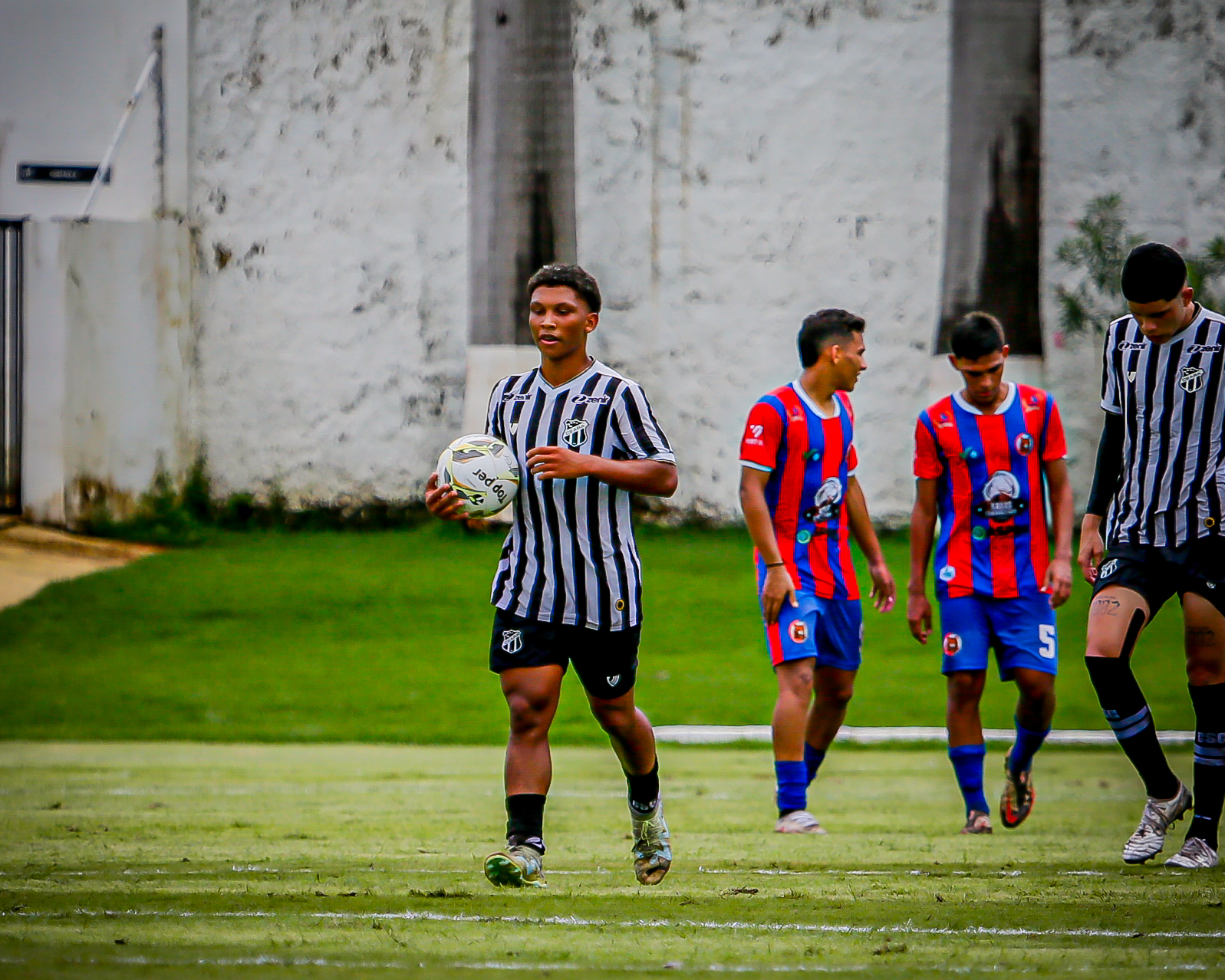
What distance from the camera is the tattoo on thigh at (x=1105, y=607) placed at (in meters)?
5.55

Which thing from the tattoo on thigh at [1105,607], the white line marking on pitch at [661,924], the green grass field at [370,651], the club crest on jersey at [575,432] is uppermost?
the club crest on jersey at [575,432]

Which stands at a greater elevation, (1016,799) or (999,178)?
(999,178)

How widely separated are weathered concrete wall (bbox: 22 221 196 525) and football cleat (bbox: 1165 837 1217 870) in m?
12.3

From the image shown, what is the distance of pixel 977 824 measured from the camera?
6.81 m

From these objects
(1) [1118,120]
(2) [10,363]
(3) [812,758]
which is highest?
(1) [1118,120]

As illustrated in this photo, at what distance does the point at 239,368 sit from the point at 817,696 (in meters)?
10.3

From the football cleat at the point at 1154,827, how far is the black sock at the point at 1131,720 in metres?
0.03

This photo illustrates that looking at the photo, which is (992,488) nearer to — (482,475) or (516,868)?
(482,475)

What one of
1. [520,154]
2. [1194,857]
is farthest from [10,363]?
[1194,857]

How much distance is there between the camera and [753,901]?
4.54 metres

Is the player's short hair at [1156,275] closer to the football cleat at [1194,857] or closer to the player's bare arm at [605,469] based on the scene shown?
the player's bare arm at [605,469]

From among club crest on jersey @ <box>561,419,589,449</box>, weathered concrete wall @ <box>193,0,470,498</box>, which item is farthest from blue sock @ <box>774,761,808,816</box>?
weathered concrete wall @ <box>193,0,470,498</box>

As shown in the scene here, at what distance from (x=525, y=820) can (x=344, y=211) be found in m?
12.1

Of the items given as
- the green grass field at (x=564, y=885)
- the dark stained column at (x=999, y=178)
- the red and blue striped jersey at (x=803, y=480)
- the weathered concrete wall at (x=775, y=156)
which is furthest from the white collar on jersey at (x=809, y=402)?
the weathered concrete wall at (x=775, y=156)
